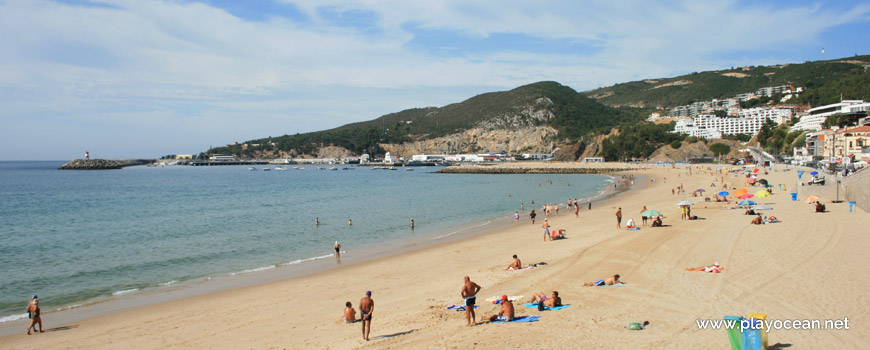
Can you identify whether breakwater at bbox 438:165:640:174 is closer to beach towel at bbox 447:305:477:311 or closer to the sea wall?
the sea wall

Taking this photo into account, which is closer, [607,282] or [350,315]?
[350,315]

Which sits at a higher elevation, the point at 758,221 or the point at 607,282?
the point at 758,221

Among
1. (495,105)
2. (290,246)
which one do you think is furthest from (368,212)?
(495,105)

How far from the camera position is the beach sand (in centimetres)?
919

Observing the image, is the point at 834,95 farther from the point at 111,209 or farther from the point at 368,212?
the point at 111,209

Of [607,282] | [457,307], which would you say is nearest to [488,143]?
[607,282]

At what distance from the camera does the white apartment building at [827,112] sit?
262 ft

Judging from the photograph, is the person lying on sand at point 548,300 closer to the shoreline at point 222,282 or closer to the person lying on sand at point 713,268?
the person lying on sand at point 713,268

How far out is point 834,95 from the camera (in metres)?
105

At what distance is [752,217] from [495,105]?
166 metres

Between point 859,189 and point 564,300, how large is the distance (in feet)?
68.7

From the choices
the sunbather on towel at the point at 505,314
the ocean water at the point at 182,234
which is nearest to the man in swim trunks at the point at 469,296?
the sunbather on towel at the point at 505,314

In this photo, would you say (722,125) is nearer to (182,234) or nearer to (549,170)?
(549,170)

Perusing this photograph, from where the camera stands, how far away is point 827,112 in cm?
9081
